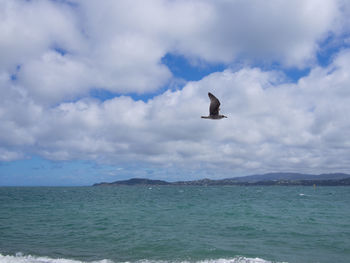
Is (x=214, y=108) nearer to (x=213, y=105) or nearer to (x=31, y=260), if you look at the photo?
(x=213, y=105)

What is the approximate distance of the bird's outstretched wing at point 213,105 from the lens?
46.4 ft

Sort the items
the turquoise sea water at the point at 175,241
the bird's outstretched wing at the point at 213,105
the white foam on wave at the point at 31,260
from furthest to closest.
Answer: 1. the turquoise sea water at the point at 175,241
2. the white foam on wave at the point at 31,260
3. the bird's outstretched wing at the point at 213,105

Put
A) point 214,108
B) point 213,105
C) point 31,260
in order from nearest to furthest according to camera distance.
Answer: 1. point 213,105
2. point 214,108
3. point 31,260

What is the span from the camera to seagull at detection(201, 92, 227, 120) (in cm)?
1416

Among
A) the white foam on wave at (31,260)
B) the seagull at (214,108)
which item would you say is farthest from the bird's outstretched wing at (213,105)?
the white foam on wave at (31,260)

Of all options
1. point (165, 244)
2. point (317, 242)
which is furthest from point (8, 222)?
point (317, 242)

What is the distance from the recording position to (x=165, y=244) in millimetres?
19766

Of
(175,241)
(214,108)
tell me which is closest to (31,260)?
(175,241)

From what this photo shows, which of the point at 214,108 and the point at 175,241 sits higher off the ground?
the point at 214,108

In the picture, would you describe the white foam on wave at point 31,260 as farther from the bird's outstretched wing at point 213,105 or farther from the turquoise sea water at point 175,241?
the bird's outstretched wing at point 213,105

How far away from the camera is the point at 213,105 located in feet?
47.0

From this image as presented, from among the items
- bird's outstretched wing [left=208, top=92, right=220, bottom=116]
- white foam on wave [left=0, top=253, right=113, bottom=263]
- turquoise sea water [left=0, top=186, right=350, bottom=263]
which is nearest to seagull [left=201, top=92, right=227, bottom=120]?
bird's outstretched wing [left=208, top=92, right=220, bottom=116]

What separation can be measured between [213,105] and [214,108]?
0.23 meters

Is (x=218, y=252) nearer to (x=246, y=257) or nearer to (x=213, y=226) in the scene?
(x=246, y=257)
